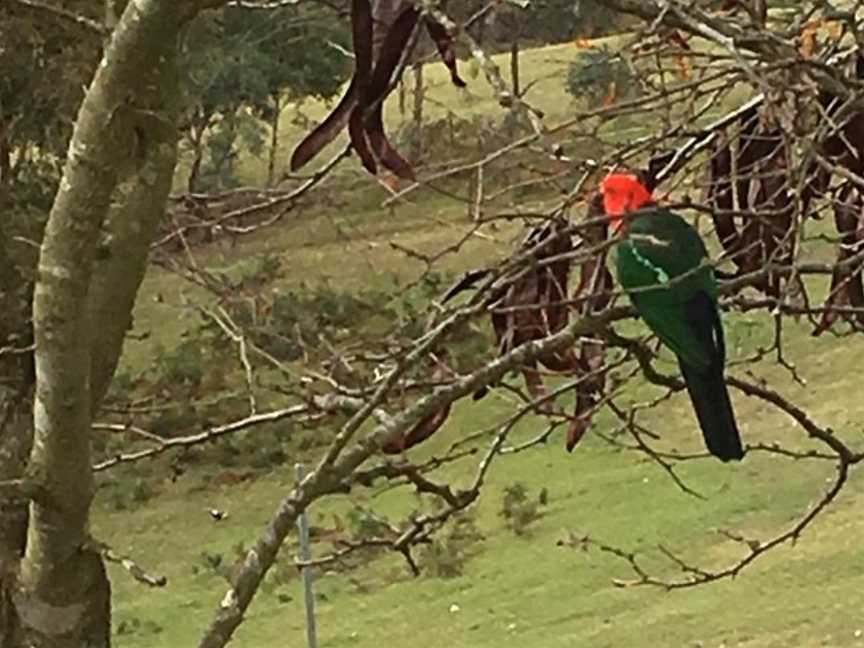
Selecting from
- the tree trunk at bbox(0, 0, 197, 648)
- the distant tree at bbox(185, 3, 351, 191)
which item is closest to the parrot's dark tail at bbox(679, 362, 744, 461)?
the tree trunk at bbox(0, 0, 197, 648)

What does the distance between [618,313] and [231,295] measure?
3.42ft

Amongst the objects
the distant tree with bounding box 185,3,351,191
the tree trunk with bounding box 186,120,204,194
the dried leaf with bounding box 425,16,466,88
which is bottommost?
the dried leaf with bounding box 425,16,466,88

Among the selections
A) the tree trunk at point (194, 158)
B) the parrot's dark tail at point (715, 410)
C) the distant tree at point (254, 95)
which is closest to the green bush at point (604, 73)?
the parrot's dark tail at point (715, 410)

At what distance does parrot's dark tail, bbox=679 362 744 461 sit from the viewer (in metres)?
2.65

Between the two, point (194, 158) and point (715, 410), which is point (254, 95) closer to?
point (194, 158)

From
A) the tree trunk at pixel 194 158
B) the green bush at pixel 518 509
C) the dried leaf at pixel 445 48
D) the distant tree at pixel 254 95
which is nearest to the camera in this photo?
the dried leaf at pixel 445 48

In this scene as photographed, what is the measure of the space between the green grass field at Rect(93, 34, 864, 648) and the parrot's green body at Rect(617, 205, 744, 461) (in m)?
3.07

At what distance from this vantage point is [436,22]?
2238mm

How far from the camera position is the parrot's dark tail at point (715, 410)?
2650 mm

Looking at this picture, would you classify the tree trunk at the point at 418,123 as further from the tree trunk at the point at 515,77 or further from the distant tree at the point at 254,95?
the distant tree at the point at 254,95

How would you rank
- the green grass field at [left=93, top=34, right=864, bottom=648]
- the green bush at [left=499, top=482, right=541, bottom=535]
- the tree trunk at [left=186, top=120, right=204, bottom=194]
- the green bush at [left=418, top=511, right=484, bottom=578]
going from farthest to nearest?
1. the green bush at [left=499, top=482, right=541, bottom=535]
2. the green bush at [left=418, top=511, right=484, bottom=578]
3. the tree trunk at [left=186, top=120, right=204, bottom=194]
4. the green grass field at [left=93, top=34, right=864, bottom=648]

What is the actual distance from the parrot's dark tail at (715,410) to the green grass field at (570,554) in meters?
3.07

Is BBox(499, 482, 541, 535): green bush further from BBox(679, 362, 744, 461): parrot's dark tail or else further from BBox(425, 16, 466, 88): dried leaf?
BBox(425, 16, 466, 88): dried leaf

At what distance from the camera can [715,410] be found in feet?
8.72
